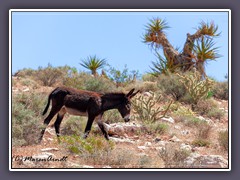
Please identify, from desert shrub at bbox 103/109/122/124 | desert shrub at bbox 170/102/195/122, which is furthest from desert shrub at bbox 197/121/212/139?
desert shrub at bbox 103/109/122/124

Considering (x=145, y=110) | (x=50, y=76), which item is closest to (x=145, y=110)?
(x=145, y=110)

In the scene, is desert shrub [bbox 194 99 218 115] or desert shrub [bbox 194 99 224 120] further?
desert shrub [bbox 194 99 218 115]

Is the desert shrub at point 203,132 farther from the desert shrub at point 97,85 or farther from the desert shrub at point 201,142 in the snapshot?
the desert shrub at point 97,85

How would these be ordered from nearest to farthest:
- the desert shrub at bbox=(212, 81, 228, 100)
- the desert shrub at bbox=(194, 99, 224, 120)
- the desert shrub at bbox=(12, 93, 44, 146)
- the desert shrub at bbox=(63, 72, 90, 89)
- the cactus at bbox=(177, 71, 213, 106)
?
the desert shrub at bbox=(12, 93, 44, 146), the desert shrub at bbox=(194, 99, 224, 120), the cactus at bbox=(177, 71, 213, 106), the desert shrub at bbox=(63, 72, 90, 89), the desert shrub at bbox=(212, 81, 228, 100)

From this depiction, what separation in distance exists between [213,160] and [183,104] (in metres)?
8.90

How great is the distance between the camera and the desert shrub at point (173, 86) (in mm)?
19625

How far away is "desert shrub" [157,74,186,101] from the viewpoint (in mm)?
19625

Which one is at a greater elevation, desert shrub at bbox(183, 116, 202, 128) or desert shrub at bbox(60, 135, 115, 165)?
desert shrub at bbox(183, 116, 202, 128)

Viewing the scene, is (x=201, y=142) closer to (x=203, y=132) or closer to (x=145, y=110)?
(x=203, y=132)

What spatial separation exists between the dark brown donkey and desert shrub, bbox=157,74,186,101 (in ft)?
22.8

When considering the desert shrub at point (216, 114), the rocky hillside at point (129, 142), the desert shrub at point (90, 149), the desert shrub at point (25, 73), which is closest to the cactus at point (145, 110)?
the rocky hillside at point (129, 142)

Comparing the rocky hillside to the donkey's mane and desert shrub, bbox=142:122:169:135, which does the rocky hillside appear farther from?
the donkey's mane

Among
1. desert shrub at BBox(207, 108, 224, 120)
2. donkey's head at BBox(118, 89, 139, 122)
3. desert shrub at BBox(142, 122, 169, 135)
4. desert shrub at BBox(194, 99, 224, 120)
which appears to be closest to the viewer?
donkey's head at BBox(118, 89, 139, 122)

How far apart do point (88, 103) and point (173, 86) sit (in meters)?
7.94
